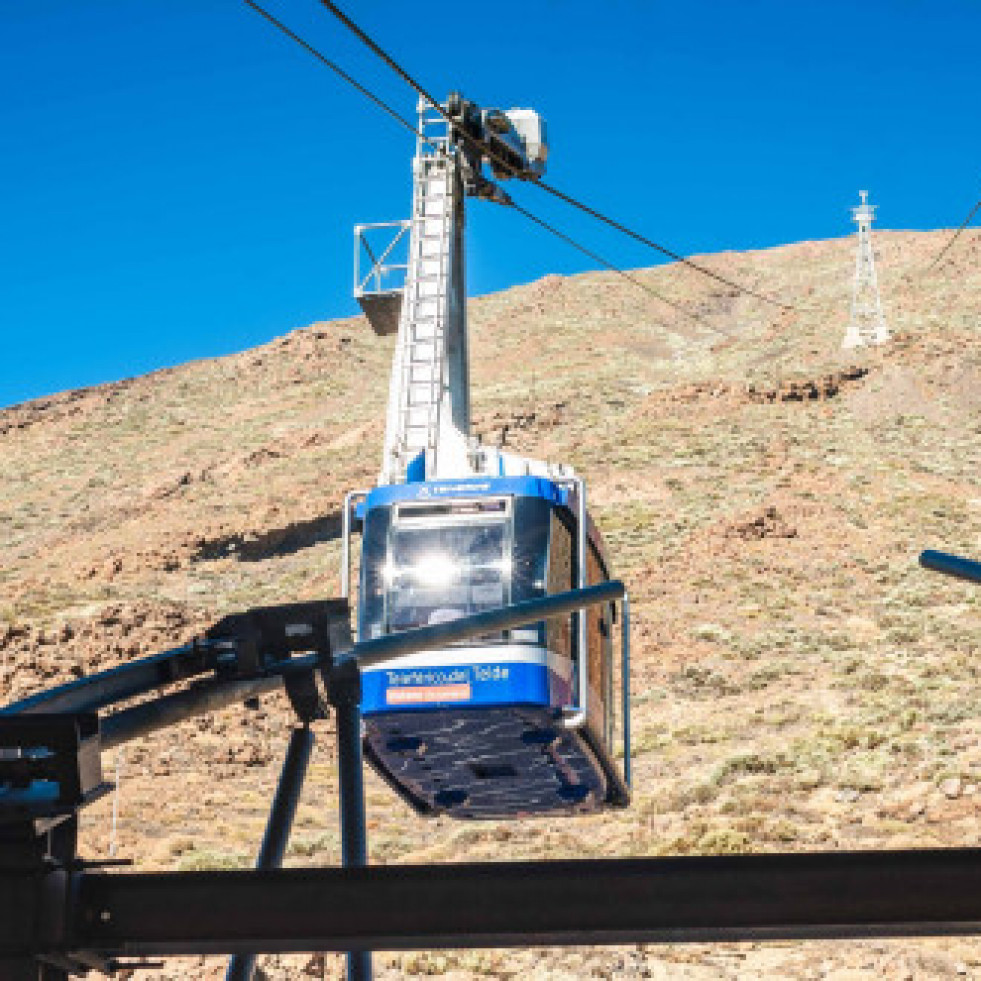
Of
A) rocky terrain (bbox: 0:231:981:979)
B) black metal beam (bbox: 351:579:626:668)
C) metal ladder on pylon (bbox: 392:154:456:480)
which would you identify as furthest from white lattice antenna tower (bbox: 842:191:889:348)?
black metal beam (bbox: 351:579:626:668)

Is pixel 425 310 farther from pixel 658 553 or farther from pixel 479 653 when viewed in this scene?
pixel 658 553

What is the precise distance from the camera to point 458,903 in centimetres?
242

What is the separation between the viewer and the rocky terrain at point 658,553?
75.3 feet

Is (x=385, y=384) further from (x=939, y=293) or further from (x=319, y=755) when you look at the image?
(x=319, y=755)

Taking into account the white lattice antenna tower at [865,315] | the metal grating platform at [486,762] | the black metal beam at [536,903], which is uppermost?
the white lattice antenna tower at [865,315]

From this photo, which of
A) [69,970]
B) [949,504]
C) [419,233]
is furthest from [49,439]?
[69,970]

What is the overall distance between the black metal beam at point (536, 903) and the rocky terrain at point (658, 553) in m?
13.5

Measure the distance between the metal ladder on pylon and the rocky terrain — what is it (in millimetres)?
6109

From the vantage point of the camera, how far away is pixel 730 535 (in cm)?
4306

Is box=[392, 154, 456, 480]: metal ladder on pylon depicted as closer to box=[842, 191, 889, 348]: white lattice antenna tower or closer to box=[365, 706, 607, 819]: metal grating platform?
box=[365, 706, 607, 819]: metal grating platform

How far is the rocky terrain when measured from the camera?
75.3ft

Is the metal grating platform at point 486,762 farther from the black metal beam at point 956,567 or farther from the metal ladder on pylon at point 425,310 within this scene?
the black metal beam at point 956,567

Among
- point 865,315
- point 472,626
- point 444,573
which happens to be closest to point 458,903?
point 472,626

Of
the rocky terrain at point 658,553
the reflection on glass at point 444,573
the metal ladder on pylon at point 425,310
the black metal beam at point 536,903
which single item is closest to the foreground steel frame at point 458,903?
the black metal beam at point 536,903
